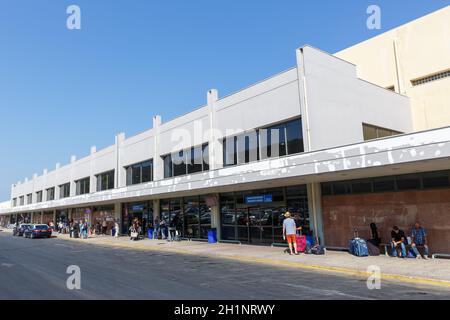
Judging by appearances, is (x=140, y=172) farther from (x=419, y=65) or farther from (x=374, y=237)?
(x=419, y=65)

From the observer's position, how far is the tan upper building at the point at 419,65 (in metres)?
20.7

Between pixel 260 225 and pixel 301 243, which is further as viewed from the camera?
pixel 260 225

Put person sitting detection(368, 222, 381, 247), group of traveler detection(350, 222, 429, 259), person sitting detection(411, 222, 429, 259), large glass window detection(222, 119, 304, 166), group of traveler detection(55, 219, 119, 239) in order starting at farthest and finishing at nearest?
group of traveler detection(55, 219, 119, 239) → large glass window detection(222, 119, 304, 166) → person sitting detection(368, 222, 381, 247) → group of traveler detection(350, 222, 429, 259) → person sitting detection(411, 222, 429, 259)

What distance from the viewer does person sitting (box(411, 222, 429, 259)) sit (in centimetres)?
1306

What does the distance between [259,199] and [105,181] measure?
67.8ft

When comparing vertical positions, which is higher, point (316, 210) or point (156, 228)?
point (316, 210)

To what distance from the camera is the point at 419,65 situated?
70.8 ft

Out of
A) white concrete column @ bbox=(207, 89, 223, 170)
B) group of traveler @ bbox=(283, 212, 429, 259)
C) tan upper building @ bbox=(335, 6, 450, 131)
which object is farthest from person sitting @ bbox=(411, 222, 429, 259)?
white concrete column @ bbox=(207, 89, 223, 170)

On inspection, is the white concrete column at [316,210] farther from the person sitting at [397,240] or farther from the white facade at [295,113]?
the person sitting at [397,240]

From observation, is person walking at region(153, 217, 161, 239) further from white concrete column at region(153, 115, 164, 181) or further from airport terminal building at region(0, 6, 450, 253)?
white concrete column at region(153, 115, 164, 181)

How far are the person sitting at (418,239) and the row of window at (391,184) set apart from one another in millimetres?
1531

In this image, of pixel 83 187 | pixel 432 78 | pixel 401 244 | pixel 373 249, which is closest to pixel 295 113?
pixel 373 249

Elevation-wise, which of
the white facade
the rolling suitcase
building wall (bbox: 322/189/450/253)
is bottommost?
the rolling suitcase

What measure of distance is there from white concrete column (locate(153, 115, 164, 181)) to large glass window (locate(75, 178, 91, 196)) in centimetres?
1567
